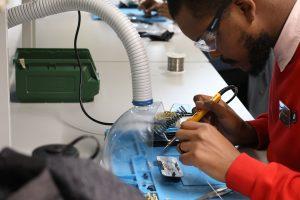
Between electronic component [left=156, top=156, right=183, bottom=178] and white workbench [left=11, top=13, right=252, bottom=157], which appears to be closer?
electronic component [left=156, top=156, right=183, bottom=178]

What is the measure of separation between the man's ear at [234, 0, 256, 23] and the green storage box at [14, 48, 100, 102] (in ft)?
1.92

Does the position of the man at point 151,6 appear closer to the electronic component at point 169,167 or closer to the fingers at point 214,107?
the fingers at point 214,107

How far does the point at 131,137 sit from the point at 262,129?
40 cm

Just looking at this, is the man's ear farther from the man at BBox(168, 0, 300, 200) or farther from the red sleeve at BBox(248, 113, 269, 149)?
the red sleeve at BBox(248, 113, 269, 149)

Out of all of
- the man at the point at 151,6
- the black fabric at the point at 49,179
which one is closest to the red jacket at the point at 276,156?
the black fabric at the point at 49,179

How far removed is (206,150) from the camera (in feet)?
3.32

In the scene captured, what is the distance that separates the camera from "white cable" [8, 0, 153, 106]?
3.30ft

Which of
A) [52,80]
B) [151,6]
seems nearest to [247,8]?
[52,80]

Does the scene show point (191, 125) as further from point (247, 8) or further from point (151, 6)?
point (151, 6)

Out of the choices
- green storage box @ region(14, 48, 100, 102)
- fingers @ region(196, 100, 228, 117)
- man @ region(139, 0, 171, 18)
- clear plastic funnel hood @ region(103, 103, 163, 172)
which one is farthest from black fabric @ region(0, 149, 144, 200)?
man @ region(139, 0, 171, 18)

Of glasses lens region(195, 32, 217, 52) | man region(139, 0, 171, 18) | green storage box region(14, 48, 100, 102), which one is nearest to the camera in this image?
glasses lens region(195, 32, 217, 52)

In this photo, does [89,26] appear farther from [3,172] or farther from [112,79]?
[3,172]

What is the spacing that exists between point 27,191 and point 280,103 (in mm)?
849

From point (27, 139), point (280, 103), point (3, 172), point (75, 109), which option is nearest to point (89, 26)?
point (75, 109)
